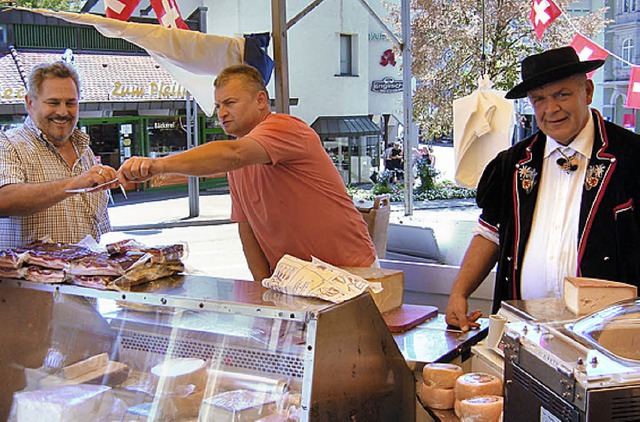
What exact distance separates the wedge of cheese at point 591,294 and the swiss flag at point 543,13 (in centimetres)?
624

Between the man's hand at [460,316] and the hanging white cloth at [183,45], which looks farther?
the hanging white cloth at [183,45]

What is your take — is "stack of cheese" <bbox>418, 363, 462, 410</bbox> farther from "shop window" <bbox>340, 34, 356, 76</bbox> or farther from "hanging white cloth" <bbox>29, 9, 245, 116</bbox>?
"shop window" <bbox>340, 34, 356, 76</bbox>

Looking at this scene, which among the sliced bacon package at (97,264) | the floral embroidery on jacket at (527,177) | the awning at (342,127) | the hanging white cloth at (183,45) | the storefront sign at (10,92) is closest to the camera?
the sliced bacon package at (97,264)

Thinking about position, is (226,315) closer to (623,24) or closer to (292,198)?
(292,198)

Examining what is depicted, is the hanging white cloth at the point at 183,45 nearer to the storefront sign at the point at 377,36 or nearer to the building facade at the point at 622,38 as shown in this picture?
the building facade at the point at 622,38

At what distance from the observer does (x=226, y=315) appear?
219 cm

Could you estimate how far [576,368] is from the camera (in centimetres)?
148

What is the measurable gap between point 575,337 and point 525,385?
0.17 meters

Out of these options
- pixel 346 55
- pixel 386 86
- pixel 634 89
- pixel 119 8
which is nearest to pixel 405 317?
pixel 119 8

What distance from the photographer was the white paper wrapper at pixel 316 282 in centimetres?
201

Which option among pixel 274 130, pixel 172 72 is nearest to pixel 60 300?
pixel 274 130

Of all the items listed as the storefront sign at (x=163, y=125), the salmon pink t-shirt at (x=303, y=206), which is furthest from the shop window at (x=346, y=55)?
the salmon pink t-shirt at (x=303, y=206)

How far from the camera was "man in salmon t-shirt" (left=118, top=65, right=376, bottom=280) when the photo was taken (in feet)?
9.70

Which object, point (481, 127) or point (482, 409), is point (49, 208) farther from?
point (481, 127)
